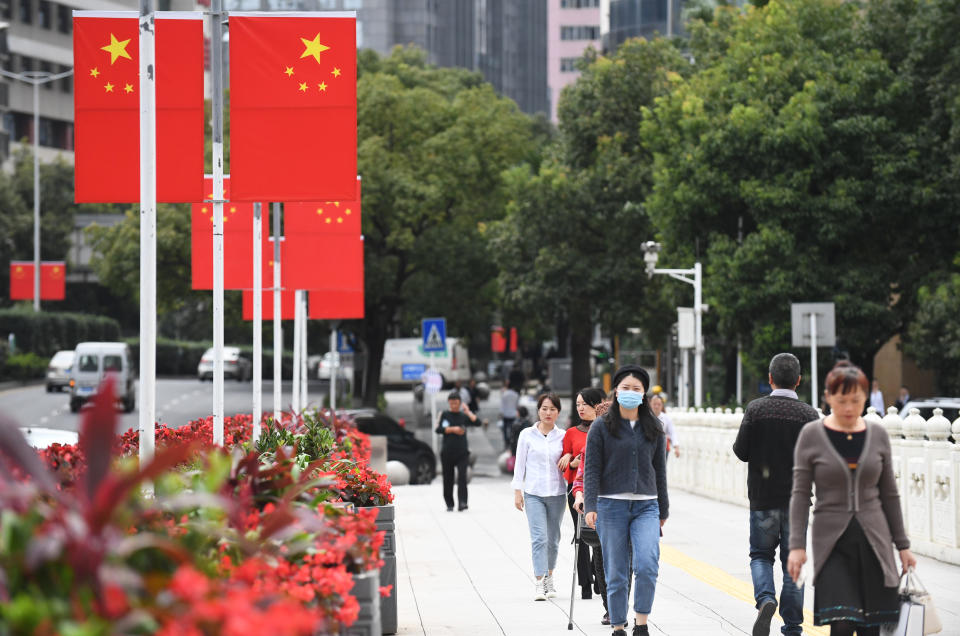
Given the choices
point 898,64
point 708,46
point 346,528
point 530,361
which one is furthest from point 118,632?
point 530,361

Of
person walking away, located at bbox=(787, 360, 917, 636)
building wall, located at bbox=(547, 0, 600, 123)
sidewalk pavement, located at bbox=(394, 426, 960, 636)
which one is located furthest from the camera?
building wall, located at bbox=(547, 0, 600, 123)

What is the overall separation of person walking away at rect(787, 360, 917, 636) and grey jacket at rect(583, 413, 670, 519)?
232cm

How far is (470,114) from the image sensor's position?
Answer: 52344mm

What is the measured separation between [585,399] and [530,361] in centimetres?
8031

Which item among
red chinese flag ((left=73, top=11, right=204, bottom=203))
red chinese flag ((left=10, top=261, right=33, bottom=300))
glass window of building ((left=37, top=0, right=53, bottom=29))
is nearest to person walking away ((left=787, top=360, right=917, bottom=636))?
red chinese flag ((left=73, top=11, right=204, bottom=203))

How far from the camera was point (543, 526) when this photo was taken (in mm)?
12086

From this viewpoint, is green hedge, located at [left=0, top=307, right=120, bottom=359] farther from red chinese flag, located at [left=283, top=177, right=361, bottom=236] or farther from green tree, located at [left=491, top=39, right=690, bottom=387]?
red chinese flag, located at [left=283, top=177, right=361, bottom=236]

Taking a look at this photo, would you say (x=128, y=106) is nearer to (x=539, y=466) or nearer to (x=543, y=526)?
(x=539, y=466)

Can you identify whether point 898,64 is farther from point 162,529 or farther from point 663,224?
point 162,529

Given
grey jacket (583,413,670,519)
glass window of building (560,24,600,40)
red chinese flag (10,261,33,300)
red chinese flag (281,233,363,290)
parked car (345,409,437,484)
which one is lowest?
parked car (345,409,437,484)

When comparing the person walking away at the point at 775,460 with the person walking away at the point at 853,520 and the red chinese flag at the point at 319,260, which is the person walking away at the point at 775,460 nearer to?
the person walking away at the point at 853,520

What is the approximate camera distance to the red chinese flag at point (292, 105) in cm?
1187

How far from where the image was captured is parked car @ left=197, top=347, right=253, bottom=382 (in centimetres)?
7169

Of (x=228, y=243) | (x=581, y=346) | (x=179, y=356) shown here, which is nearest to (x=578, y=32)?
(x=179, y=356)
